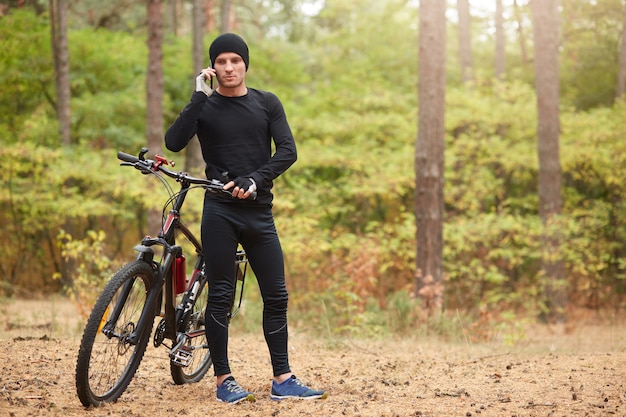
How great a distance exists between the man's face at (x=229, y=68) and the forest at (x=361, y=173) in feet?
21.3

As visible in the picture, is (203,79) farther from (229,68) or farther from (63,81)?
(63,81)

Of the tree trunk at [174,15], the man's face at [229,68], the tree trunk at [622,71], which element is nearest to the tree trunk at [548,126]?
the tree trunk at [622,71]

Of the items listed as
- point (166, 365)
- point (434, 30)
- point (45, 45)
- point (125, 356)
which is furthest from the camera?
point (45, 45)

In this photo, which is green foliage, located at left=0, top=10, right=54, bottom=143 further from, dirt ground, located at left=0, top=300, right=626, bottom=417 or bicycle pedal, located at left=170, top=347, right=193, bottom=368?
bicycle pedal, located at left=170, top=347, right=193, bottom=368

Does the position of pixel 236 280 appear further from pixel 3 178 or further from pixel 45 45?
pixel 45 45

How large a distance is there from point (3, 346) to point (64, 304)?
8624 millimetres

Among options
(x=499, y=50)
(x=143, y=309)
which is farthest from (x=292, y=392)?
(x=499, y=50)

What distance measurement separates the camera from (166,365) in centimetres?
558

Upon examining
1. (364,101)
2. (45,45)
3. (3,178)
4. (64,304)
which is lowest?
(64,304)

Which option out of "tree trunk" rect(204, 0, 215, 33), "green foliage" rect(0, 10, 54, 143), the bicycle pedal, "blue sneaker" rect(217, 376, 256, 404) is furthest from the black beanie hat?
"tree trunk" rect(204, 0, 215, 33)

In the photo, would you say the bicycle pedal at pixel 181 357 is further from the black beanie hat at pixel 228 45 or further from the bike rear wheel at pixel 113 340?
the black beanie hat at pixel 228 45

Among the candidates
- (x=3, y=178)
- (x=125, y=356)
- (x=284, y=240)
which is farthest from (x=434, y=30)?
(x=3, y=178)

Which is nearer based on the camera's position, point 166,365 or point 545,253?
point 166,365

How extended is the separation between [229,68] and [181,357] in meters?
1.77
